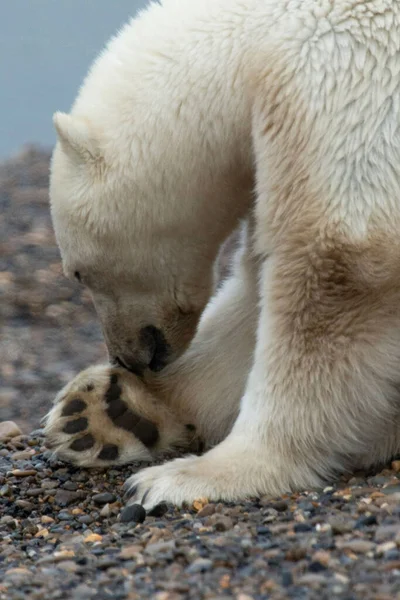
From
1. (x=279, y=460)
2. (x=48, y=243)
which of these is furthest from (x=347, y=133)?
(x=48, y=243)

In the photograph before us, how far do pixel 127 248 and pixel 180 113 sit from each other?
0.51 meters

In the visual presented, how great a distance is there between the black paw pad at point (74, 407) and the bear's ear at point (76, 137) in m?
0.82

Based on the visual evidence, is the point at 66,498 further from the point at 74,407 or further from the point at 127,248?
the point at 127,248

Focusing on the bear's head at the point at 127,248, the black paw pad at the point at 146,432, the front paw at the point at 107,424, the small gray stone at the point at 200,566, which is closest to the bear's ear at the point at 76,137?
the bear's head at the point at 127,248

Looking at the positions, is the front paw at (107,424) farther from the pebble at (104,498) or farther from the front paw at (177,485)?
the front paw at (177,485)

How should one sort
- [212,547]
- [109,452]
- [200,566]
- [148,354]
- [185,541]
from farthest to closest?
[148,354] → [109,452] → [185,541] → [212,547] → [200,566]

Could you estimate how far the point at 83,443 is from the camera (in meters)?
4.07

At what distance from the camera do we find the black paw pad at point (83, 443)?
4074 mm

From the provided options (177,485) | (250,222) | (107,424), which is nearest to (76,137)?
(250,222)

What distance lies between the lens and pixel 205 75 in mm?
3613

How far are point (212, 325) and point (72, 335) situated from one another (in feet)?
6.73

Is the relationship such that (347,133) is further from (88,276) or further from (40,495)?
(40,495)

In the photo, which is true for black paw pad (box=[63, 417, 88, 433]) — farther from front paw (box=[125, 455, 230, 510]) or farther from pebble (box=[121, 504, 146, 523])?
pebble (box=[121, 504, 146, 523])

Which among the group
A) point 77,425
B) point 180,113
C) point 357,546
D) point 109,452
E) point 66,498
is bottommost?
point 357,546
